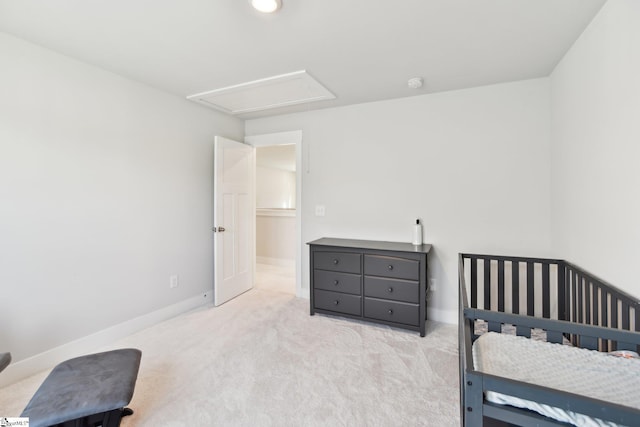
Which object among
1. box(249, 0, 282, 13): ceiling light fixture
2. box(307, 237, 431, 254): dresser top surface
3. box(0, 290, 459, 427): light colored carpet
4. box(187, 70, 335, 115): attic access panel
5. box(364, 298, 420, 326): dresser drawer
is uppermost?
box(187, 70, 335, 115): attic access panel

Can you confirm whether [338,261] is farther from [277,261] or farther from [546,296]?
[277,261]

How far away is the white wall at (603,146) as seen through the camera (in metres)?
1.34

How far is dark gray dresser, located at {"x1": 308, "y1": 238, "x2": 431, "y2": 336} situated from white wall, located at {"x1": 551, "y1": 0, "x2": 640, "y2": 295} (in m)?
1.11

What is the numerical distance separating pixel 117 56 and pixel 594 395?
3193 mm

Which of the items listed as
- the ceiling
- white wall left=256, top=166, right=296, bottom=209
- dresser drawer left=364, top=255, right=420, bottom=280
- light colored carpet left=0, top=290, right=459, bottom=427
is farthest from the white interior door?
white wall left=256, top=166, right=296, bottom=209

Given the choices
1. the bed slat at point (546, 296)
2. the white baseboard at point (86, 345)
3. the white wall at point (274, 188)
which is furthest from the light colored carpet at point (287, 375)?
the white wall at point (274, 188)

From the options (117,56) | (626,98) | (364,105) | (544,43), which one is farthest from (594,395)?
(117,56)

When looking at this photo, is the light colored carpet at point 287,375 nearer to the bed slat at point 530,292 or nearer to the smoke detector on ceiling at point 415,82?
the bed slat at point 530,292

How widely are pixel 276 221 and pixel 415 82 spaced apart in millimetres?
3482

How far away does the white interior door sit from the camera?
10.7 ft

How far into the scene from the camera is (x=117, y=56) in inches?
84.7

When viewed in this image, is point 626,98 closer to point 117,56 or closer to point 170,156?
Answer: point 117,56

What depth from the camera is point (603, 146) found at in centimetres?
159

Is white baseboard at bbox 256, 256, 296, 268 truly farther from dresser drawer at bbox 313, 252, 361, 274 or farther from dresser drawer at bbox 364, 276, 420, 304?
dresser drawer at bbox 364, 276, 420, 304
